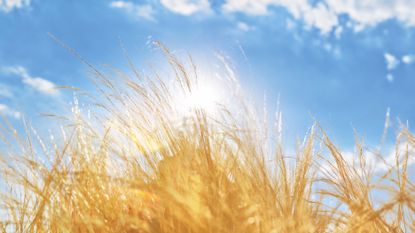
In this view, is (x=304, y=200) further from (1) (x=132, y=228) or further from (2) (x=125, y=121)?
(2) (x=125, y=121)

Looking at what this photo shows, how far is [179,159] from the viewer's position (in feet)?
6.71

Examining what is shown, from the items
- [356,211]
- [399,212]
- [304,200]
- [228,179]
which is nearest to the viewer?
[356,211]

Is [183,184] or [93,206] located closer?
[183,184]

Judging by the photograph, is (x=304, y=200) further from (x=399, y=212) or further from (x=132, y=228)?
(x=132, y=228)

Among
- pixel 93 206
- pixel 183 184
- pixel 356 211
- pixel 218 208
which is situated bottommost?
pixel 356 211

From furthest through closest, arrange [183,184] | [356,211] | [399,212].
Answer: [399,212], [183,184], [356,211]

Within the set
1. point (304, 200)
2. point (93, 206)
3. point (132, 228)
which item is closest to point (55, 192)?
point (93, 206)

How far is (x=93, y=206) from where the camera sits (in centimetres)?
228

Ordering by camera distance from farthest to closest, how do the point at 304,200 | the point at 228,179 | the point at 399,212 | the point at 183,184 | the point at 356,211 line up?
the point at 399,212 < the point at 304,200 < the point at 228,179 < the point at 183,184 < the point at 356,211

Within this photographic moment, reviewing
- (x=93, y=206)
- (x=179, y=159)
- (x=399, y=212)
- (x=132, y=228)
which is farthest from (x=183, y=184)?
(x=399, y=212)

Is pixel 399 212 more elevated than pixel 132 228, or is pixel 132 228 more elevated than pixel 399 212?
pixel 132 228

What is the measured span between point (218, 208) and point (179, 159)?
0.92 feet

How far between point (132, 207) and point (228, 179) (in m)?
0.44

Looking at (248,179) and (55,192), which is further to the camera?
(55,192)
